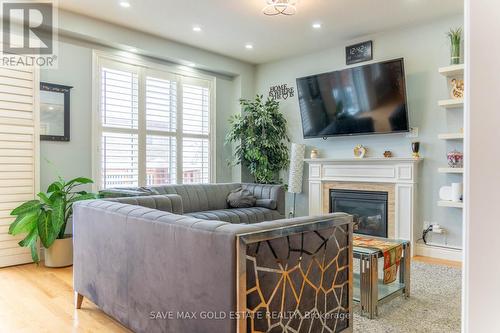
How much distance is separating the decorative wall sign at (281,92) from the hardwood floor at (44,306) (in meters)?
4.09

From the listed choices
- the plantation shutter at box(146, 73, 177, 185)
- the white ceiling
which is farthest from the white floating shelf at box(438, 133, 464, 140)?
the plantation shutter at box(146, 73, 177, 185)

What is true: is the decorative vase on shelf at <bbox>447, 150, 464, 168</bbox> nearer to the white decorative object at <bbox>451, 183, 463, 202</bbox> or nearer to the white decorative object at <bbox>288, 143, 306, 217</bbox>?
the white decorative object at <bbox>451, 183, 463, 202</bbox>

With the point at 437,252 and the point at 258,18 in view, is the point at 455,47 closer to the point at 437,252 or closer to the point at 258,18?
the point at 258,18

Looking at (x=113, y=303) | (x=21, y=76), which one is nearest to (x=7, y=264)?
(x=21, y=76)

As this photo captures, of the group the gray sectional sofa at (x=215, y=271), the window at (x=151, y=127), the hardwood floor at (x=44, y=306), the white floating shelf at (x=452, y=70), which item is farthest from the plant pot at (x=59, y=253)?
the white floating shelf at (x=452, y=70)

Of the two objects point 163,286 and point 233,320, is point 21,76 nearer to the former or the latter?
point 163,286

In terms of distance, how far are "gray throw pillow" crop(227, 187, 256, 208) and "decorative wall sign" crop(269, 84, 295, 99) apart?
2.01 metres

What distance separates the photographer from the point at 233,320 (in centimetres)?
136

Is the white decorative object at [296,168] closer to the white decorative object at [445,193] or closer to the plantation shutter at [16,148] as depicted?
the white decorative object at [445,193]

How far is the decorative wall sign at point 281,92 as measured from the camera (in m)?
5.72

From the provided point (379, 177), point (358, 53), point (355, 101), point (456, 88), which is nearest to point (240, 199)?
point (379, 177)

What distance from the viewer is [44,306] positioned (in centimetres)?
261

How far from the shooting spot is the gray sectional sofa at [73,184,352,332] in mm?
1408

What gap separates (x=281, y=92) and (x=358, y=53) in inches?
57.9
